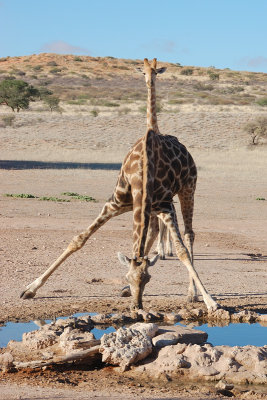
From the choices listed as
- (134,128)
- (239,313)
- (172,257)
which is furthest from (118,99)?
(239,313)

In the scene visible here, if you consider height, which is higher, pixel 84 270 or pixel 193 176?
pixel 193 176

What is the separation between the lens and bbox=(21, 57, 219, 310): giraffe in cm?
788

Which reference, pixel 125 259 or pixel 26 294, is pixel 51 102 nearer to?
pixel 26 294

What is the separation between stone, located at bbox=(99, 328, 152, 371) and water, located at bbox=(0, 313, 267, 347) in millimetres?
878

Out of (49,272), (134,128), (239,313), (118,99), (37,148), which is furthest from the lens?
(118,99)

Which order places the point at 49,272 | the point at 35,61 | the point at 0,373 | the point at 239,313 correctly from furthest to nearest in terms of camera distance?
the point at 35,61, the point at 49,272, the point at 239,313, the point at 0,373

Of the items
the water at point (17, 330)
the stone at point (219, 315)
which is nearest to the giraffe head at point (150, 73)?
the stone at point (219, 315)

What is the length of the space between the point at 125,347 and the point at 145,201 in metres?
2.12

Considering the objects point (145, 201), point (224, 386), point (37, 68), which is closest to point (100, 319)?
point (145, 201)

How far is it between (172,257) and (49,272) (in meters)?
4.00

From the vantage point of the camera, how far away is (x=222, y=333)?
315 inches

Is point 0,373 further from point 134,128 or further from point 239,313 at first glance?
point 134,128

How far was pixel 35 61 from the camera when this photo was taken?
101062 mm

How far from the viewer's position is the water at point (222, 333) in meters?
7.55
